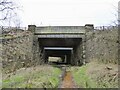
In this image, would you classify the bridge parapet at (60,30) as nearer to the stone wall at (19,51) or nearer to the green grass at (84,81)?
the stone wall at (19,51)

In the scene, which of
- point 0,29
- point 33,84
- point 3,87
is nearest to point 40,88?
point 33,84

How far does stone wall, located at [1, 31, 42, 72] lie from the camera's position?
2778 cm

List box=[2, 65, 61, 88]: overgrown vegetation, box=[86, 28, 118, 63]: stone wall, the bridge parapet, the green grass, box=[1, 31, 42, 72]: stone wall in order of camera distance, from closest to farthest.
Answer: box=[2, 65, 61, 88]: overgrown vegetation, the green grass, box=[86, 28, 118, 63]: stone wall, box=[1, 31, 42, 72]: stone wall, the bridge parapet

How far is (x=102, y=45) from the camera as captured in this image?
3266 cm

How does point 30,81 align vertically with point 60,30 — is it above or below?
below

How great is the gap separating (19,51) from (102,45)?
963 cm

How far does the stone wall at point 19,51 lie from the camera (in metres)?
27.8

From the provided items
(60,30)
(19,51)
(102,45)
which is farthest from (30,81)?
(60,30)

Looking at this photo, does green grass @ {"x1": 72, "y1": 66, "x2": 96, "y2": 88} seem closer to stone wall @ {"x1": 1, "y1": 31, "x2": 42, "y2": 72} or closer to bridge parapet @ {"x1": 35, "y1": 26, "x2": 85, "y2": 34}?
stone wall @ {"x1": 1, "y1": 31, "x2": 42, "y2": 72}

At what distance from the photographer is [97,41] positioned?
34656mm

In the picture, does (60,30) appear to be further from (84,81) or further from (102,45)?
(84,81)

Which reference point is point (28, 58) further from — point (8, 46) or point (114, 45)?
point (114, 45)

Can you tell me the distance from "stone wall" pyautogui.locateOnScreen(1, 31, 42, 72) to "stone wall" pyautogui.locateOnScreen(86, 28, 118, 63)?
7.18 m

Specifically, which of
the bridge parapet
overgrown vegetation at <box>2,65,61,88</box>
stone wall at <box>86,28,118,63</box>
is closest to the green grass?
overgrown vegetation at <box>2,65,61,88</box>
